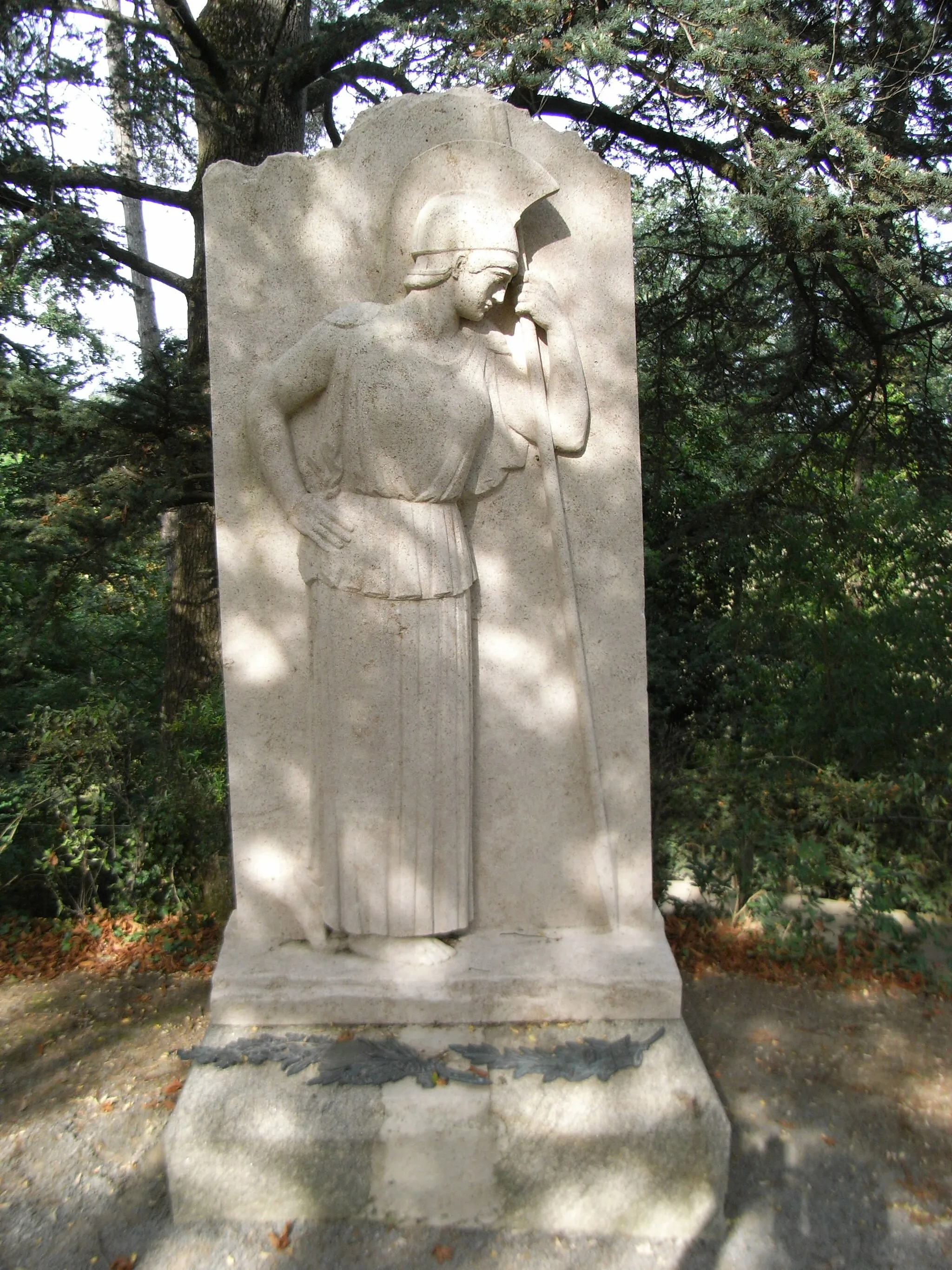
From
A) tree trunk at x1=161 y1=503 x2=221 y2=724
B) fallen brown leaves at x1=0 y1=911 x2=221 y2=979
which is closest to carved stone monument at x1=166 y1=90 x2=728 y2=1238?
fallen brown leaves at x1=0 y1=911 x2=221 y2=979

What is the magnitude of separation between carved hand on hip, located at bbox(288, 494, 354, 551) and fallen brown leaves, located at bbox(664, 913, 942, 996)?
2.28 meters

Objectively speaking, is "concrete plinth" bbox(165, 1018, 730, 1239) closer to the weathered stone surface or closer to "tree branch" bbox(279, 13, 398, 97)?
the weathered stone surface

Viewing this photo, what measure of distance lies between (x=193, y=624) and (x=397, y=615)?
13.9 feet

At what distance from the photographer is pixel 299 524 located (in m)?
2.68

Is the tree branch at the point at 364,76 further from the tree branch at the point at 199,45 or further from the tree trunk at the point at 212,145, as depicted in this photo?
the tree branch at the point at 199,45

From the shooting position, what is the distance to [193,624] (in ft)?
21.7

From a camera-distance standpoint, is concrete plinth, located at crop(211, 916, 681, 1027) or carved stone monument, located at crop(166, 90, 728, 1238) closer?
carved stone monument, located at crop(166, 90, 728, 1238)

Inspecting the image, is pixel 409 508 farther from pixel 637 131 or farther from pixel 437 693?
pixel 637 131

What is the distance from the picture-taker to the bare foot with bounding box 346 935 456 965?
2773 mm

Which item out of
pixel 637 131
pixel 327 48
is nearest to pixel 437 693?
pixel 637 131

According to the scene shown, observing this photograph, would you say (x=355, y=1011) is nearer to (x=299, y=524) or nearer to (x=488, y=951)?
(x=488, y=951)

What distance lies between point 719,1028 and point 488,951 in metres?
1.26

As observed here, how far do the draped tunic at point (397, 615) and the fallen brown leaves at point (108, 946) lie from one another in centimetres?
178

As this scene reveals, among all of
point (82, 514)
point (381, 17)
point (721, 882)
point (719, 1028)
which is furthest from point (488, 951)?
point (381, 17)
